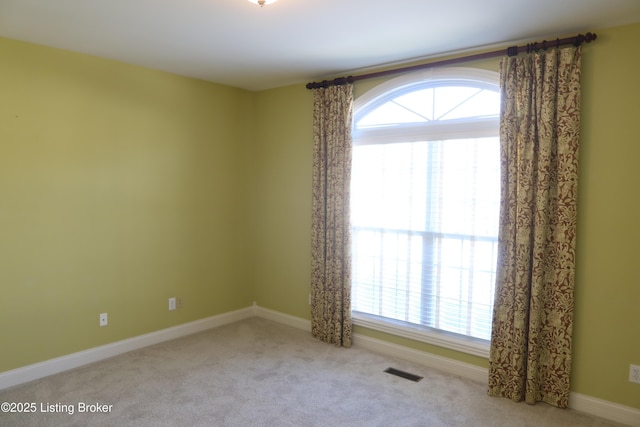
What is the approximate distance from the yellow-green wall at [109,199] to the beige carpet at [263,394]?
1.51 feet

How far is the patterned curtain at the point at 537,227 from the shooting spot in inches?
111

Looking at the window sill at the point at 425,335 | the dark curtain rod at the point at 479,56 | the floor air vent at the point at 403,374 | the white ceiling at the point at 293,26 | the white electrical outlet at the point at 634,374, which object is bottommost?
the floor air vent at the point at 403,374

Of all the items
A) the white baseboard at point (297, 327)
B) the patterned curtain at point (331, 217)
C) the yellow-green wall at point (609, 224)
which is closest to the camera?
the yellow-green wall at point (609, 224)

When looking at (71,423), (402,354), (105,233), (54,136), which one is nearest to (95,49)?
(54,136)

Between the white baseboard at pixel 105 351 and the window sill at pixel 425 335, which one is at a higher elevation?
the window sill at pixel 425 335

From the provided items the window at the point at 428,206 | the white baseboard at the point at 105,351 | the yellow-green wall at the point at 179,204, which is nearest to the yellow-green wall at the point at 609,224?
the yellow-green wall at the point at 179,204

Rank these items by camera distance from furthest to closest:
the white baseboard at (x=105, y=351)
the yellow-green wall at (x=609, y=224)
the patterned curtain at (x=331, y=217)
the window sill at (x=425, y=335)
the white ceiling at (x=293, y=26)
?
the patterned curtain at (x=331, y=217) < the window sill at (x=425, y=335) < the white baseboard at (x=105, y=351) < the yellow-green wall at (x=609, y=224) < the white ceiling at (x=293, y=26)

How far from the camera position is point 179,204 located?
14.0 ft

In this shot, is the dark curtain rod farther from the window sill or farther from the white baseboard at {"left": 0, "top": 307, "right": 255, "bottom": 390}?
the white baseboard at {"left": 0, "top": 307, "right": 255, "bottom": 390}

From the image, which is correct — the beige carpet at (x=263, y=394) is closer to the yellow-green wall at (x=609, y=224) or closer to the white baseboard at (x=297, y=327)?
the white baseboard at (x=297, y=327)

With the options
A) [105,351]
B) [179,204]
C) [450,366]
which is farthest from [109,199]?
[450,366]

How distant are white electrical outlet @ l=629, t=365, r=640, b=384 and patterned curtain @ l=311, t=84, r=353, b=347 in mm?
2162

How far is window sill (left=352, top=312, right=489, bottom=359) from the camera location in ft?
11.0

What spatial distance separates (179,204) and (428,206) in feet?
8.11
